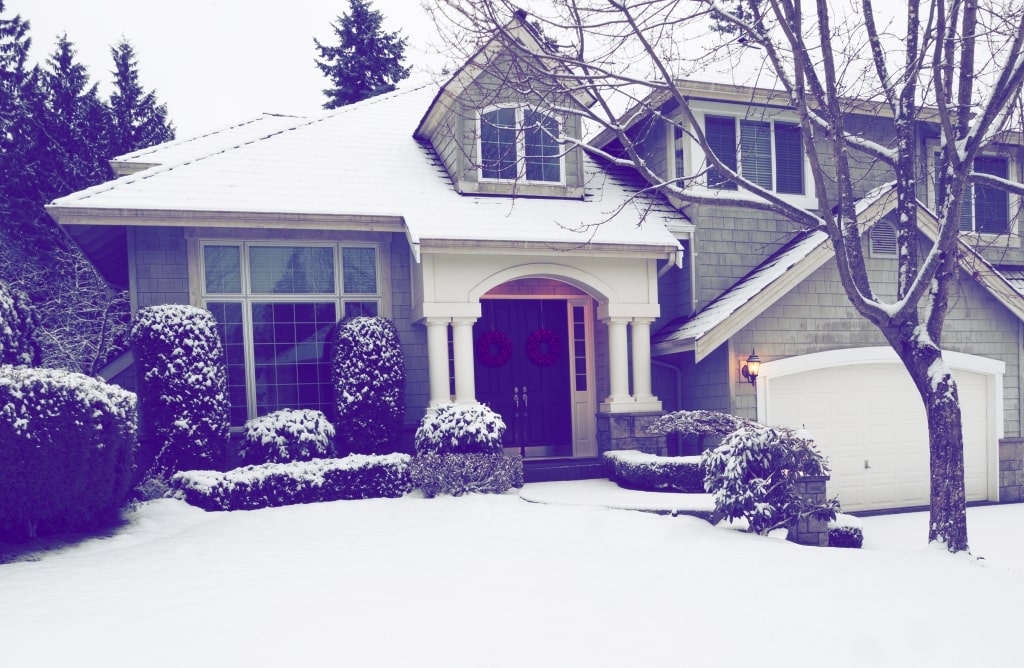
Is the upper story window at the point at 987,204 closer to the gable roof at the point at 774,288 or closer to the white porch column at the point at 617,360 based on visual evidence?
the gable roof at the point at 774,288

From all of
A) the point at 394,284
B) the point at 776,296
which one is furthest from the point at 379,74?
the point at 776,296

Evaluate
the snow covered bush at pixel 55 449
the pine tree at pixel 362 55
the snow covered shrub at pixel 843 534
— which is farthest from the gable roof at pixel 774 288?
the pine tree at pixel 362 55

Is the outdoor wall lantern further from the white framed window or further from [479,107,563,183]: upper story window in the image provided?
the white framed window

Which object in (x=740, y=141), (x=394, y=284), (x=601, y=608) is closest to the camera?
(x=601, y=608)

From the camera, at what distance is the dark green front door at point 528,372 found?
40.5 ft

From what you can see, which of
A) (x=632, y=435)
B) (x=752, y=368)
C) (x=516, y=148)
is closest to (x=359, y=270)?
(x=516, y=148)

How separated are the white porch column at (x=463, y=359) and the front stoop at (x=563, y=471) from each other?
1.34 m

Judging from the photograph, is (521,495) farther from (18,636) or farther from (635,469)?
(18,636)

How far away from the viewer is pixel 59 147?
2231cm

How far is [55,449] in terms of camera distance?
287 inches

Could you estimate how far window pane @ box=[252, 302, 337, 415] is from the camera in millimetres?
10914

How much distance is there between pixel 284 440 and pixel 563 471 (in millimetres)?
3866

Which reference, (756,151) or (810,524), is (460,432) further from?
(756,151)

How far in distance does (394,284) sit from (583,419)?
392 centimetres
